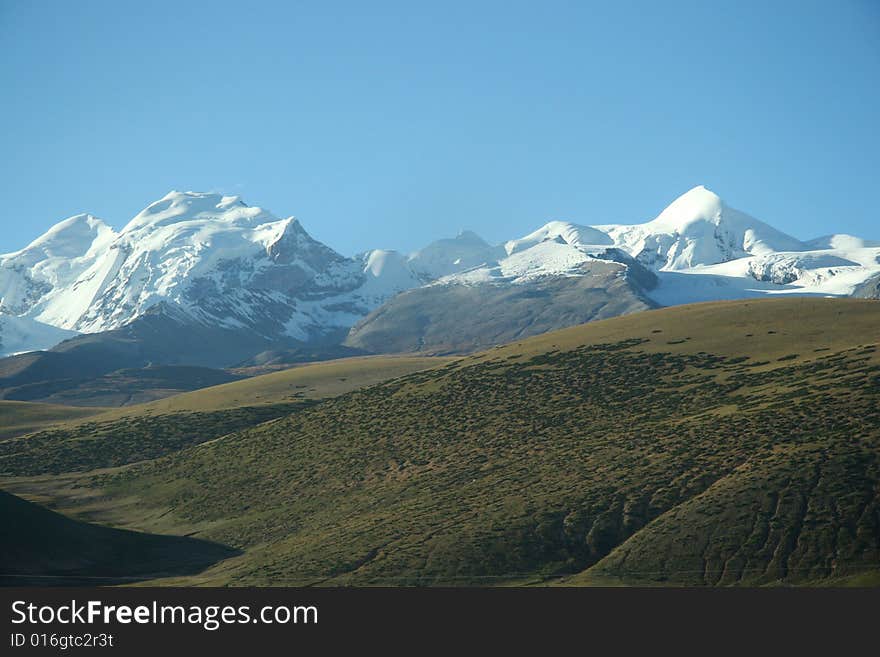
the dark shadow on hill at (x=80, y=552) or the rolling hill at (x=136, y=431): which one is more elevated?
the rolling hill at (x=136, y=431)

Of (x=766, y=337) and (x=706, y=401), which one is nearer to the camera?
(x=706, y=401)

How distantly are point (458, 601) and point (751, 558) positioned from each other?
1144 inches

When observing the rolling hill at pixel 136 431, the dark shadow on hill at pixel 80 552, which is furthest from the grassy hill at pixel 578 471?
the rolling hill at pixel 136 431

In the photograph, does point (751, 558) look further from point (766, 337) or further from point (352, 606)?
point (766, 337)

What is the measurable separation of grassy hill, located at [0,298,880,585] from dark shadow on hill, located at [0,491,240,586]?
438 centimetres

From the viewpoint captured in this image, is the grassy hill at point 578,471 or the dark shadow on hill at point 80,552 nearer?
the grassy hill at point 578,471

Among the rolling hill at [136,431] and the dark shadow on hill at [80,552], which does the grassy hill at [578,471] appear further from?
the rolling hill at [136,431]

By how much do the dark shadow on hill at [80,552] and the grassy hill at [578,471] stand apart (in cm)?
438

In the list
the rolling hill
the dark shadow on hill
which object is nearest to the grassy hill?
the dark shadow on hill

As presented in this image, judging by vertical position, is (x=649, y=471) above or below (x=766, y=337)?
below

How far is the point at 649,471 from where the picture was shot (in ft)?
330

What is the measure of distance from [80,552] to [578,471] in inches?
1710

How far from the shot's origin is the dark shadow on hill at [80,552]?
9312cm

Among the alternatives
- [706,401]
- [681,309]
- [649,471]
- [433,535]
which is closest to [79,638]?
[433,535]
